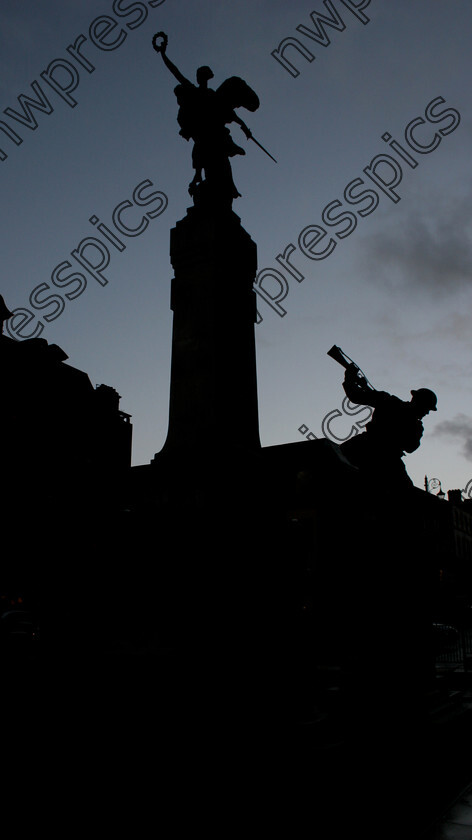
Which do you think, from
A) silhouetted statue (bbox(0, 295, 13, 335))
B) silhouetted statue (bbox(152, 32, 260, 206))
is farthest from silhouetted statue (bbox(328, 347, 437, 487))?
silhouetted statue (bbox(0, 295, 13, 335))

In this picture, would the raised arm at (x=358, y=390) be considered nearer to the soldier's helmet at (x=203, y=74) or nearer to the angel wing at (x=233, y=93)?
the angel wing at (x=233, y=93)

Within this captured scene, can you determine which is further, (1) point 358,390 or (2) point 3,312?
(2) point 3,312

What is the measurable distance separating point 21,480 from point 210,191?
2623cm

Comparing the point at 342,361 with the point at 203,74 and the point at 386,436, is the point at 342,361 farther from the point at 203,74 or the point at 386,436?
the point at 203,74

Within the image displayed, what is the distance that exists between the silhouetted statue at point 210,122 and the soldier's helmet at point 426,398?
4.83 m

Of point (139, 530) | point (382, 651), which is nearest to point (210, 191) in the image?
point (139, 530)

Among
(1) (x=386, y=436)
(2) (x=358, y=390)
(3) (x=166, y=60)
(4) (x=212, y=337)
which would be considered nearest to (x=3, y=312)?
(3) (x=166, y=60)

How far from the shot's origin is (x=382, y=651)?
6.88m

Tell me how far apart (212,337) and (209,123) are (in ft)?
13.7

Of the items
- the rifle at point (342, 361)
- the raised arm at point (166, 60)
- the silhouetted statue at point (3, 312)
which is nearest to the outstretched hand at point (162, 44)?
the raised arm at point (166, 60)

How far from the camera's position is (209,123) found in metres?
10.1

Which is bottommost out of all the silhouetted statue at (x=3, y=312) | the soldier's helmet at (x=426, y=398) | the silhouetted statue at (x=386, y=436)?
the silhouetted statue at (x=386, y=436)

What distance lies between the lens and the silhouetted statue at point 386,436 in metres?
7.87

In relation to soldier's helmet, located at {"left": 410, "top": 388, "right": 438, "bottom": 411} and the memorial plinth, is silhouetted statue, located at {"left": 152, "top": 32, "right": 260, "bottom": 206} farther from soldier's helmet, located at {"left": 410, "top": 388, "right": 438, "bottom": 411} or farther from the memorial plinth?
soldier's helmet, located at {"left": 410, "top": 388, "right": 438, "bottom": 411}
